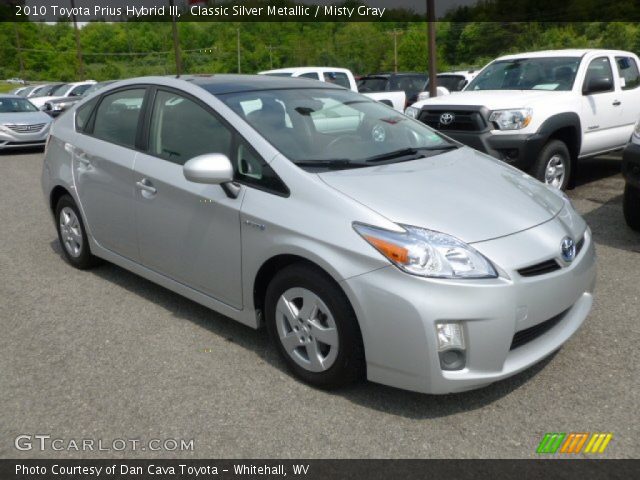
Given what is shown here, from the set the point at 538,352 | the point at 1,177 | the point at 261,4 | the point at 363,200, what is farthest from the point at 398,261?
the point at 261,4

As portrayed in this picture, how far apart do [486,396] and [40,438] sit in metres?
2.18

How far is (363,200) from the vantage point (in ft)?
10.3

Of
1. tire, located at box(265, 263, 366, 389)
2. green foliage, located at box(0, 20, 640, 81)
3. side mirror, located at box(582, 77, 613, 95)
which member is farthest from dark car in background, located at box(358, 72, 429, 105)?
green foliage, located at box(0, 20, 640, 81)

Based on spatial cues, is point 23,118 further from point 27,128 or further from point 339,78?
Answer: point 339,78

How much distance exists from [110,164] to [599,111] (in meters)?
6.14

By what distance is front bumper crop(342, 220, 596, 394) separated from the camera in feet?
9.23

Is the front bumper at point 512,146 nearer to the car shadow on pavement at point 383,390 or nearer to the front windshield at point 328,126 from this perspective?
the front windshield at point 328,126

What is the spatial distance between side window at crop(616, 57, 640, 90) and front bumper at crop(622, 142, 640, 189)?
133 inches

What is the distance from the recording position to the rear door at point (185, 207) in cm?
362

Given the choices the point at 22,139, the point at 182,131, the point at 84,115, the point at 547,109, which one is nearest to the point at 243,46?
the point at 22,139

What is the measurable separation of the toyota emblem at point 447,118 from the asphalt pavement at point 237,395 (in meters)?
3.30

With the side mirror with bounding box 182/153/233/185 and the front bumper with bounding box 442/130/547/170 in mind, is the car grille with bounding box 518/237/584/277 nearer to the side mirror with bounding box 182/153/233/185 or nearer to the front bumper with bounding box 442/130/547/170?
the side mirror with bounding box 182/153/233/185
